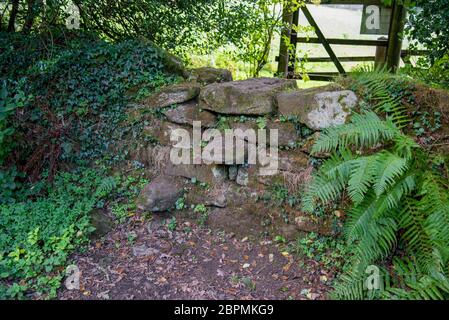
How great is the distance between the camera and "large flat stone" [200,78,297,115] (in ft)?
14.3

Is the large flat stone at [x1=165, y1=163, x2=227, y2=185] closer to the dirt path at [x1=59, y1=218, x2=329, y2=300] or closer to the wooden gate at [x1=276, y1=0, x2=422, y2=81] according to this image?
the dirt path at [x1=59, y1=218, x2=329, y2=300]

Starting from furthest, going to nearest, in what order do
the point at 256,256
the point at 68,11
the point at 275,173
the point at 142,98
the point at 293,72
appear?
the point at 293,72, the point at 68,11, the point at 142,98, the point at 275,173, the point at 256,256

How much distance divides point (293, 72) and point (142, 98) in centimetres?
303

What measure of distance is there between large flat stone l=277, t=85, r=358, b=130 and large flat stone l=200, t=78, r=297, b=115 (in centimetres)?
29

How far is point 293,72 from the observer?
6.89m

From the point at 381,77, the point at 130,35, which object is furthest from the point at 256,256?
the point at 130,35

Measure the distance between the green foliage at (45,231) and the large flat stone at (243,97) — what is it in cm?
150

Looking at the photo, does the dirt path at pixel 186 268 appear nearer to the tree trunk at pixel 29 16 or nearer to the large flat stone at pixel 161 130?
the large flat stone at pixel 161 130

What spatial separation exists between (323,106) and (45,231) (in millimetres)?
2931

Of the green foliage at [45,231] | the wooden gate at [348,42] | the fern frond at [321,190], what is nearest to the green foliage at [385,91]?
the fern frond at [321,190]

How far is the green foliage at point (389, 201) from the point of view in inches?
124

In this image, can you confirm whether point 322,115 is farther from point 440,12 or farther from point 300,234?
point 440,12

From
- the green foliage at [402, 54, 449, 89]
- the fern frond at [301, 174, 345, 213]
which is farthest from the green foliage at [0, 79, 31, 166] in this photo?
the green foliage at [402, 54, 449, 89]

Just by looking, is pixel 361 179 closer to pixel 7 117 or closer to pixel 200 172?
pixel 200 172
